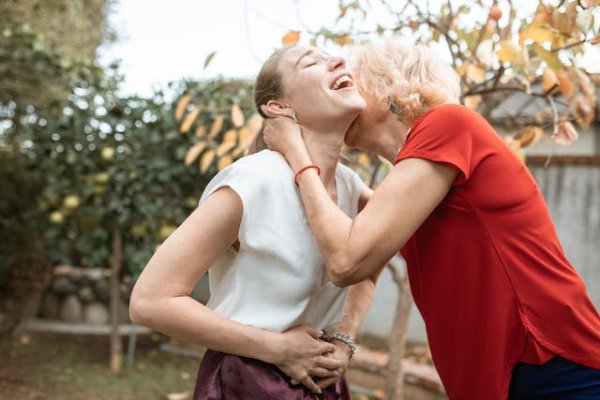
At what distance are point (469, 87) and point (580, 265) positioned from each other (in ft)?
10.1

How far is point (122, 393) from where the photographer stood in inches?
190

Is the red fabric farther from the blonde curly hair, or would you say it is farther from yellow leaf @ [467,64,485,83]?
yellow leaf @ [467,64,485,83]

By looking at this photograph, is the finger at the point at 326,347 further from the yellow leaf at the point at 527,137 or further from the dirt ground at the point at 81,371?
the dirt ground at the point at 81,371

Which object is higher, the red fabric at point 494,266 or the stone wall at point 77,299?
the red fabric at point 494,266

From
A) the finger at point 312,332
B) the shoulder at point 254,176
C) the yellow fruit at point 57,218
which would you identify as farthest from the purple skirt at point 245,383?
the yellow fruit at point 57,218

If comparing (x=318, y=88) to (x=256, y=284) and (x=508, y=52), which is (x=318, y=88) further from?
(x=508, y=52)

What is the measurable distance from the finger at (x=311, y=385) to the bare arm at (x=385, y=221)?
252mm

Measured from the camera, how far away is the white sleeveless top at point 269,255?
1.46 metres

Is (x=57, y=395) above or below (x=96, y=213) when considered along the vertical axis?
below

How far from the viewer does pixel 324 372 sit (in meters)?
1.53

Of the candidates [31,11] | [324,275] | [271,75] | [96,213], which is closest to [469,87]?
[271,75]

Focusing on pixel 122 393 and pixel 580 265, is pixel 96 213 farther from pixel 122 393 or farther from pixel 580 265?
pixel 580 265

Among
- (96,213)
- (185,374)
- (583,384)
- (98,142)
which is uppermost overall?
(583,384)

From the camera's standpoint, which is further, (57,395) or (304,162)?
(57,395)
